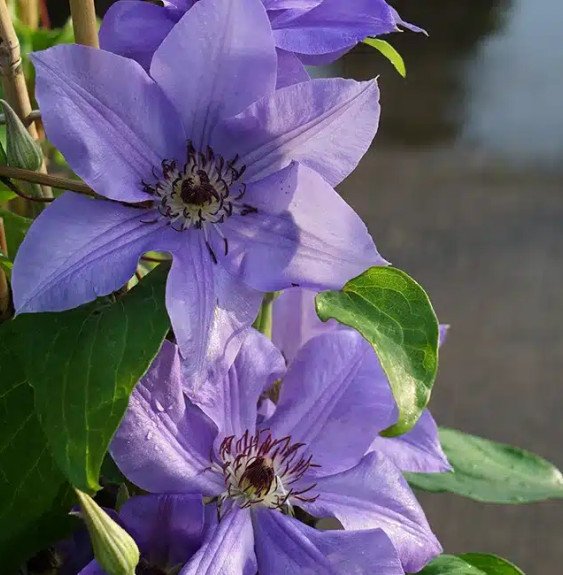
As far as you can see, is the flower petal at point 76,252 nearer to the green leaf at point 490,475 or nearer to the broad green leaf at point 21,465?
the broad green leaf at point 21,465

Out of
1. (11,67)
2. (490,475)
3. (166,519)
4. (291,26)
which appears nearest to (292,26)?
(291,26)

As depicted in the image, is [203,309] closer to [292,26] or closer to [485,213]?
[292,26]

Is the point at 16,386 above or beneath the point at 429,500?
above

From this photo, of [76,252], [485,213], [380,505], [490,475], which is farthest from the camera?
[485,213]

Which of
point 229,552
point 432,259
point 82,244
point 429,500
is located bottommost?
point 429,500

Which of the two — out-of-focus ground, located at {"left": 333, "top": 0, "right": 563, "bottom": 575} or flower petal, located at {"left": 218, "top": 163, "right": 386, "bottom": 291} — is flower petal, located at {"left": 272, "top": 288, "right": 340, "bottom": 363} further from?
out-of-focus ground, located at {"left": 333, "top": 0, "right": 563, "bottom": 575}

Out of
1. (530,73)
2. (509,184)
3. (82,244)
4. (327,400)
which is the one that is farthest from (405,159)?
(82,244)

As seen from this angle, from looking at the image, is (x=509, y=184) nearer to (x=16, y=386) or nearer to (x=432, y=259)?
(x=432, y=259)
